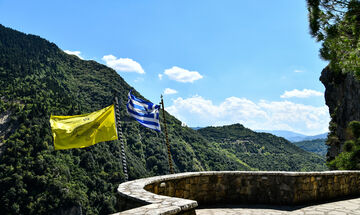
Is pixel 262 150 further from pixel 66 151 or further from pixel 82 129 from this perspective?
pixel 82 129

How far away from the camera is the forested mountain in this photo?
56.9m

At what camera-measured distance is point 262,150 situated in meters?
129

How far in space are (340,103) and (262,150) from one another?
98.3 meters

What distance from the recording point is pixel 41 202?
180 ft

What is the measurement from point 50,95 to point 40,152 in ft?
94.2

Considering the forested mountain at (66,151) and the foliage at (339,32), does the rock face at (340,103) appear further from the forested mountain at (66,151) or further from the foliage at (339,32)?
the forested mountain at (66,151)

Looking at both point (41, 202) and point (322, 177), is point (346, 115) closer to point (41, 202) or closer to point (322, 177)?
point (322, 177)

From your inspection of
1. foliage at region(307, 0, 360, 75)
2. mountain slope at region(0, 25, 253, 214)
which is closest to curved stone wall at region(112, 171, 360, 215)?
foliage at region(307, 0, 360, 75)

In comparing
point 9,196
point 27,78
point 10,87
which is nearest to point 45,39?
point 27,78

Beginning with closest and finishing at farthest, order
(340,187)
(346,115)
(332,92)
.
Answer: (340,187)
(346,115)
(332,92)

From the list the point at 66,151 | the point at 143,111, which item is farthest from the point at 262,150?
the point at 143,111

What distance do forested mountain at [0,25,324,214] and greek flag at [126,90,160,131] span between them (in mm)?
51309

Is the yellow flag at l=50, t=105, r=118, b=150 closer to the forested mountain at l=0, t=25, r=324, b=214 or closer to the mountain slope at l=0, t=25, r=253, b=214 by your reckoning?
the mountain slope at l=0, t=25, r=253, b=214

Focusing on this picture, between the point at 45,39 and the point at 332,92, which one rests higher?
the point at 45,39
